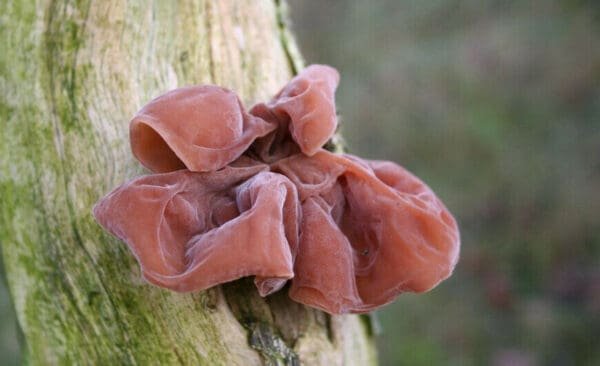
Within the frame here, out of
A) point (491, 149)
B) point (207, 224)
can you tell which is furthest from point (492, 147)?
point (207, 224)

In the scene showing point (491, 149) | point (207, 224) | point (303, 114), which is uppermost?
point (303, 114)

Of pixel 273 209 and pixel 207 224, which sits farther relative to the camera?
pixel 207 224

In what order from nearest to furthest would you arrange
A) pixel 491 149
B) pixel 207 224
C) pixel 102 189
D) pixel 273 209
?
pixel 273 209
pixel 207 224
pixel 102 189
pixel 491 149

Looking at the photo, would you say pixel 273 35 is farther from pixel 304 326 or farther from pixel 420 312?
pixel 420 312

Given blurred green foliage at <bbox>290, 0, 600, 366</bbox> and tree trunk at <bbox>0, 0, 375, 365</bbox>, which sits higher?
tree trunk at <bbox>0, 0, 375, 365</bbox>

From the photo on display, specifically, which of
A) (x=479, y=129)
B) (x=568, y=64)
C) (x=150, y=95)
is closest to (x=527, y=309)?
(x=479, y=129)

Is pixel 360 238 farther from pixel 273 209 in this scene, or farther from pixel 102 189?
pixel 102 189

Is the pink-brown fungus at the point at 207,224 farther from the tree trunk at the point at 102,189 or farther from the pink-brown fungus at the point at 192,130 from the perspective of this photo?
the tree trunk at the point at 102,189

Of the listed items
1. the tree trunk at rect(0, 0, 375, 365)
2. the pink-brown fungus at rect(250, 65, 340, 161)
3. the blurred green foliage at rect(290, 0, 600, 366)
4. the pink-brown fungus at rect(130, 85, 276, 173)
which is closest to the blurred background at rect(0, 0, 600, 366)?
the blurred green foliage at rect(290, 0, 600, 366)

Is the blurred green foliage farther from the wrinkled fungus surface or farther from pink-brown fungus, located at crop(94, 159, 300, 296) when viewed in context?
pink-brown fungus, located at crop(94, 159, 300, 296)
